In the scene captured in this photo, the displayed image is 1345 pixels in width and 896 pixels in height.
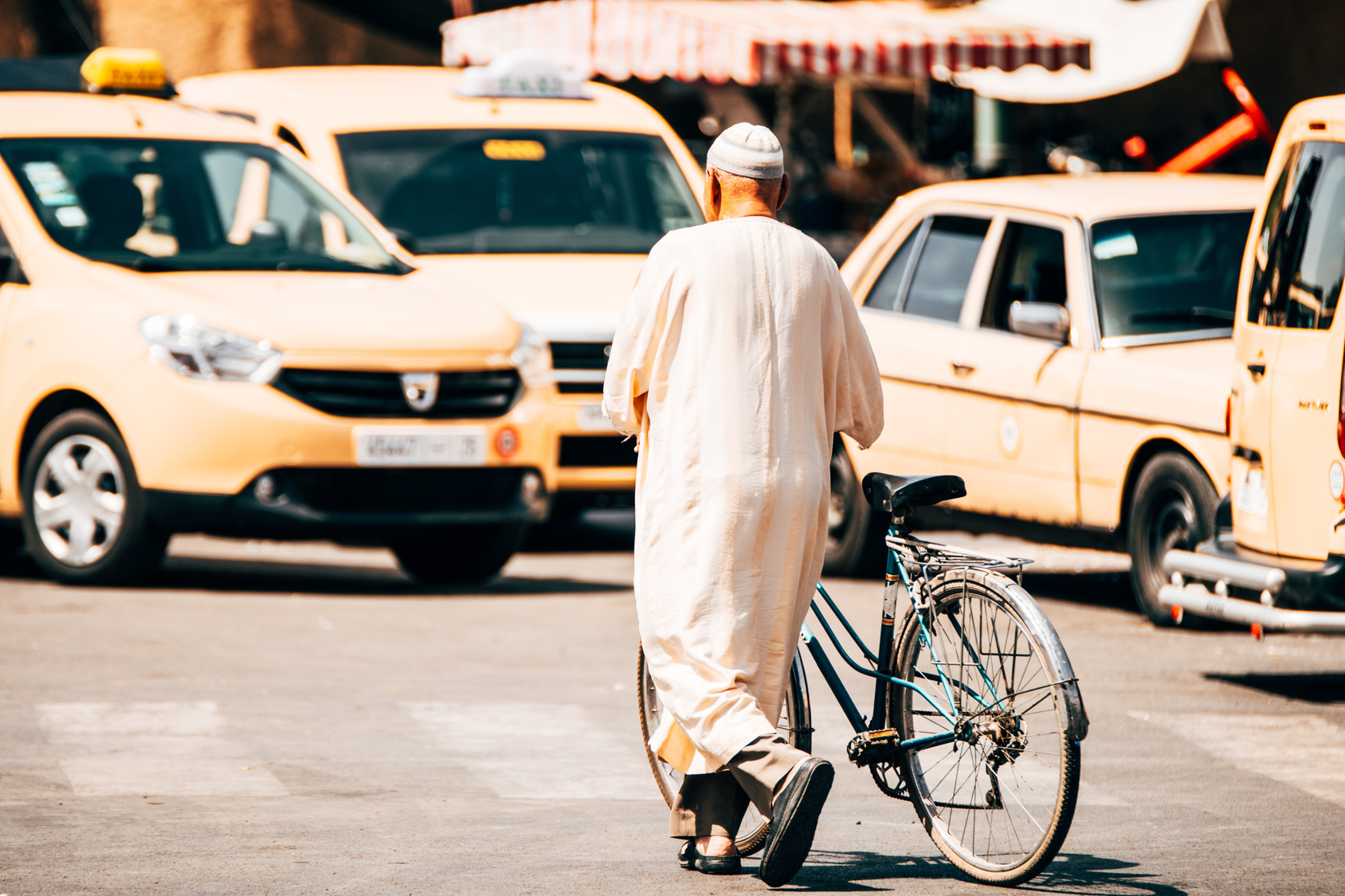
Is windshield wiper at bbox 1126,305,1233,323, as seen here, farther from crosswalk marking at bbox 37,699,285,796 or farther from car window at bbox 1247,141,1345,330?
crosswalk marking at bbox 37,699,285,796

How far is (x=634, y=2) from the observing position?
1642 cm

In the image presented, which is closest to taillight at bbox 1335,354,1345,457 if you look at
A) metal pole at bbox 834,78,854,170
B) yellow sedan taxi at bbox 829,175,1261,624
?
yellow sedan taxi at bbox 829,175,1261,624

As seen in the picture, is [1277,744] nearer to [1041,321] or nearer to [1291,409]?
[1291,409]

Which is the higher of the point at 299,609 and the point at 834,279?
the point at 834,279

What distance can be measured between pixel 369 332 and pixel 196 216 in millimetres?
1708

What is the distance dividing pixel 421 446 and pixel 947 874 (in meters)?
4.70

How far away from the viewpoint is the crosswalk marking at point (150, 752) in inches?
248

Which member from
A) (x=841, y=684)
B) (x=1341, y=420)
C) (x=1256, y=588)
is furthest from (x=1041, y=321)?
(x=841, y=684)

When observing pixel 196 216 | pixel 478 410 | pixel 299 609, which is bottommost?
pixel 299 609

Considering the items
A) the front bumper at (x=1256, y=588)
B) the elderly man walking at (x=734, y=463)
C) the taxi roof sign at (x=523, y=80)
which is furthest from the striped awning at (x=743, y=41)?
the elderly man walking at (x=734, y=463)

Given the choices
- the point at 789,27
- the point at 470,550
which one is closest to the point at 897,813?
the point at 470,550

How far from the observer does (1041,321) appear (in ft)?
31.1

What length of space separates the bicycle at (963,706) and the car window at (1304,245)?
243 centimetres

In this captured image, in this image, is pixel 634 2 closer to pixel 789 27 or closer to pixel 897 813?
pixel 789 27
